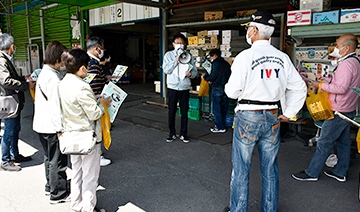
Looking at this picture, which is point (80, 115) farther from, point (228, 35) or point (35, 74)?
point (228, 35)

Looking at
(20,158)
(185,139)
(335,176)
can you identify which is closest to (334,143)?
(335,176)

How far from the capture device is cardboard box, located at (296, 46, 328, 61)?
522 cm

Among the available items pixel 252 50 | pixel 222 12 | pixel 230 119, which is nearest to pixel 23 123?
pixel 230 119

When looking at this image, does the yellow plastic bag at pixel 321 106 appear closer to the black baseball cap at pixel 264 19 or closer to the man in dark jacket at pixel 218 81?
the black baseball cap at pixel 264 19

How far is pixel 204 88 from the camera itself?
6.66 meters

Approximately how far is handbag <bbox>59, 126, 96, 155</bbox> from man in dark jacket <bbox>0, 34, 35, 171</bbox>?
183cm

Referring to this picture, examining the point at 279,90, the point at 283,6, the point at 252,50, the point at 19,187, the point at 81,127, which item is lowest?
the point at 19,187

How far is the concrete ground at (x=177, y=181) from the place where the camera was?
10.7 feet

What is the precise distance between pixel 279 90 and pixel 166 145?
10.3ft

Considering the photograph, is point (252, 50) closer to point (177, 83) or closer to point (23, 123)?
point (177, 83)

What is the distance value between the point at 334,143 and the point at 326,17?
7.35ft

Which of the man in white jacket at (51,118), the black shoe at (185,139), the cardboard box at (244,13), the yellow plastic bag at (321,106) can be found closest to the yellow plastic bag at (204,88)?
the black shoe at (185,139)

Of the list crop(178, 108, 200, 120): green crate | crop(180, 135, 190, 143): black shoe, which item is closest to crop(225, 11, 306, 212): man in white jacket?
crop(180, 135, 190, 143): black shoe

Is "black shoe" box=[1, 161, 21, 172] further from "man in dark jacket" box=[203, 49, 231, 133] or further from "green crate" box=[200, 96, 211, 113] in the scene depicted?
"green crate" box=[200, 96, 211, 113]
